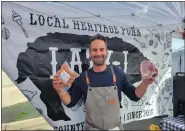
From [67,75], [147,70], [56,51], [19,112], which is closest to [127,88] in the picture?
[147,70]

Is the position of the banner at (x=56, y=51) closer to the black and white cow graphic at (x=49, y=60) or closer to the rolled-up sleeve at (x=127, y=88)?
the black and white cow graphic at (x=49, y=60)

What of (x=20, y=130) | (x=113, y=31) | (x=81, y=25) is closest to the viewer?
(x=20, y=130)

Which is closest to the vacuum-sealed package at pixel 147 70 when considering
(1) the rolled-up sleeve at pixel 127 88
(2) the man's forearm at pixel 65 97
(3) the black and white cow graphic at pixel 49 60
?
(1) the rolled-up sleeve at pixel 127 88

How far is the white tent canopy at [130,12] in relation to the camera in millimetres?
1809

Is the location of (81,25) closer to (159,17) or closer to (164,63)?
(159,17)

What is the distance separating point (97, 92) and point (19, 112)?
62cm

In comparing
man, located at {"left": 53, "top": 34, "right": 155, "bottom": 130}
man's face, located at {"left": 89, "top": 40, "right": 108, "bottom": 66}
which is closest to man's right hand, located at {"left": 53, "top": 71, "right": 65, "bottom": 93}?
man, located at {"left": 53, "top": 34, "right": 155, "bottom": 130}

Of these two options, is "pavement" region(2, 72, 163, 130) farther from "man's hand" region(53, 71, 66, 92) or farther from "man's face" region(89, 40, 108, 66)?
"man's face" region(89, 40, 108, 66)

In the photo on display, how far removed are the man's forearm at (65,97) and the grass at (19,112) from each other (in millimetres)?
221

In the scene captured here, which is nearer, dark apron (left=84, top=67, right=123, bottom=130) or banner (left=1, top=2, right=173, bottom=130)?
banner (left=1, top=2, right=173, bottom=130)

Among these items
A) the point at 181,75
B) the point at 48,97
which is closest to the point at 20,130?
the point at 48,97

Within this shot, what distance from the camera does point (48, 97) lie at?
1741 mm

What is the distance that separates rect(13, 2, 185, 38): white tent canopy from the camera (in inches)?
71.2

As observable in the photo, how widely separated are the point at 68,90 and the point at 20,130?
48cm
